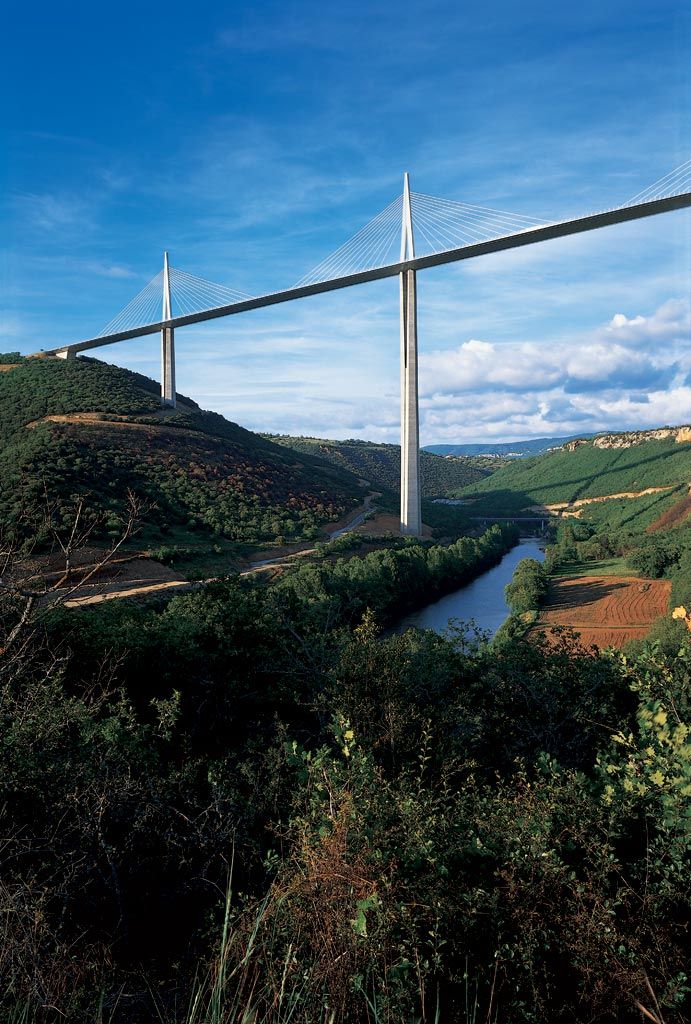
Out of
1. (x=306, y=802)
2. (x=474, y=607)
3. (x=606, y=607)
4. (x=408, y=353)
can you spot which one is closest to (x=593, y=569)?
(x=606, y=607)

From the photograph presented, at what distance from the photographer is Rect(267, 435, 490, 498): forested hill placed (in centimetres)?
6969

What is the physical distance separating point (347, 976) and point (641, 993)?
4.15ft

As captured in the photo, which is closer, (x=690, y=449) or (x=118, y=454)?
(x=118, y=454)

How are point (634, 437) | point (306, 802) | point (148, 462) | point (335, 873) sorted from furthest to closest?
point (634, 437) < point (148, 462) < point (306, 802) < point (335, 873)

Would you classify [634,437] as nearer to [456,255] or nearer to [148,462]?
[456,255]

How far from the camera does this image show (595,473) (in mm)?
67062

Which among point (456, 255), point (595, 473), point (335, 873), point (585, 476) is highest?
point (456, 255)

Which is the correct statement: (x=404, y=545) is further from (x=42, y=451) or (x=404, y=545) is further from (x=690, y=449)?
(x=690, y=449)

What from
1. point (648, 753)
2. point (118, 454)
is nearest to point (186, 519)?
point (118, 454)

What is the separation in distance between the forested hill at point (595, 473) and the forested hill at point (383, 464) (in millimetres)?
4231

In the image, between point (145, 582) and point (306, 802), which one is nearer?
point (306, 802)

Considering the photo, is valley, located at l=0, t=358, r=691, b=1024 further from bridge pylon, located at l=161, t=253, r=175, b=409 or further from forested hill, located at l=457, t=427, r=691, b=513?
forested hill, located at l=457, t=427, r=691, b=513

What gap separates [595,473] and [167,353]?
48.9m

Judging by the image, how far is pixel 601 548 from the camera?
120 ft
